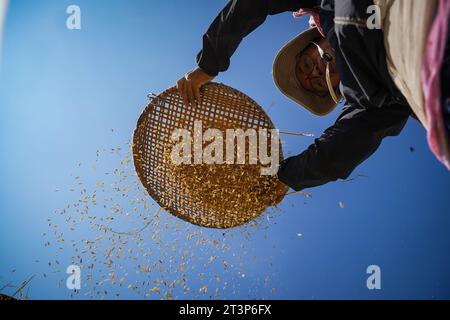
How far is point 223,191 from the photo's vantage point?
4.12 ft

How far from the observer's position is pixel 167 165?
1.32 m

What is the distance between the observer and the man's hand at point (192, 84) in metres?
1.19

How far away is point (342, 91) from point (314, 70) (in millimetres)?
226

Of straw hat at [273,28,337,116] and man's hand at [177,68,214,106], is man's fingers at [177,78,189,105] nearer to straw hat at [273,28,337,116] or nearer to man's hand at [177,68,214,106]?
man's hand at [177,68,214,106]

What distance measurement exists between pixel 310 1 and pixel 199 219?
0.77m

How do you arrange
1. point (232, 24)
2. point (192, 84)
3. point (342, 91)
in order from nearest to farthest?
point (342, 91) < point (232, 24) < point (192, 84)

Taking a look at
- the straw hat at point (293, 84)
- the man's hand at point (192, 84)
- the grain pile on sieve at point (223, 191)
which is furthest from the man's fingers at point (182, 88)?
the straw hat at point (293, 84)

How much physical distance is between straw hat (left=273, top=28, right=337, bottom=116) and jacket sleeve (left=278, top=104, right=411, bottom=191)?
0.46 feet

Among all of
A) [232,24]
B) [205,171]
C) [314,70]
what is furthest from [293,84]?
[205,171]

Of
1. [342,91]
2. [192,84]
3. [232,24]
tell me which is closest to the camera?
[342,91]

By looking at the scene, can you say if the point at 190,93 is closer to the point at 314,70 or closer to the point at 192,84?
the point at 192,84

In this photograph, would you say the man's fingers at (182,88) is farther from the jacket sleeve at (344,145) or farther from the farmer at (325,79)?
the jacket sleeve at (344,145)
